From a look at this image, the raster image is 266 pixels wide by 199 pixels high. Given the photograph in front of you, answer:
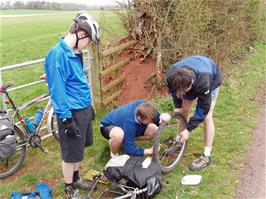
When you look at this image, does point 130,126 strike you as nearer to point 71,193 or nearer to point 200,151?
point 71,193

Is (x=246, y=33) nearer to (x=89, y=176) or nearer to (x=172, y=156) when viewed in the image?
(x=172, y=156)

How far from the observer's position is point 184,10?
317 inches

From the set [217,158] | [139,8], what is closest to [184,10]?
[139,8]

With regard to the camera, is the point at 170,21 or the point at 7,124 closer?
the point at 7,124

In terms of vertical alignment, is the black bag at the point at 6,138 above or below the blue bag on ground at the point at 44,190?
above

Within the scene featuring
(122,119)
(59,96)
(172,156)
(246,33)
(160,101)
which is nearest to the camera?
(59,96)

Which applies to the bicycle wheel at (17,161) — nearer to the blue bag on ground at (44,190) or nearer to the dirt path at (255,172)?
the blue bag on ground at (44,190)

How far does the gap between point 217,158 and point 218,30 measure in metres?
5.13

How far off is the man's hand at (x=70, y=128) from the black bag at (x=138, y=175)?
0.69m

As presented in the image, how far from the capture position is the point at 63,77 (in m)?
3.75

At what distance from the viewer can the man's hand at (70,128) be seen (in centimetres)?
379

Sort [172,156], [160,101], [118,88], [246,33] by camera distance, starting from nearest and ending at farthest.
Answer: [172,156], [160,101], [118,88], [246,33]

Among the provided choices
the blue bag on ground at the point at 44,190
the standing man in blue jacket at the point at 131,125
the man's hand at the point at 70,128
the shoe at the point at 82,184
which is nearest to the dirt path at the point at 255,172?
the standing man in blue jacket at the point at 131,125

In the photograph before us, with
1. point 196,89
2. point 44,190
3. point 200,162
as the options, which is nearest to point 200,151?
point 200,162
